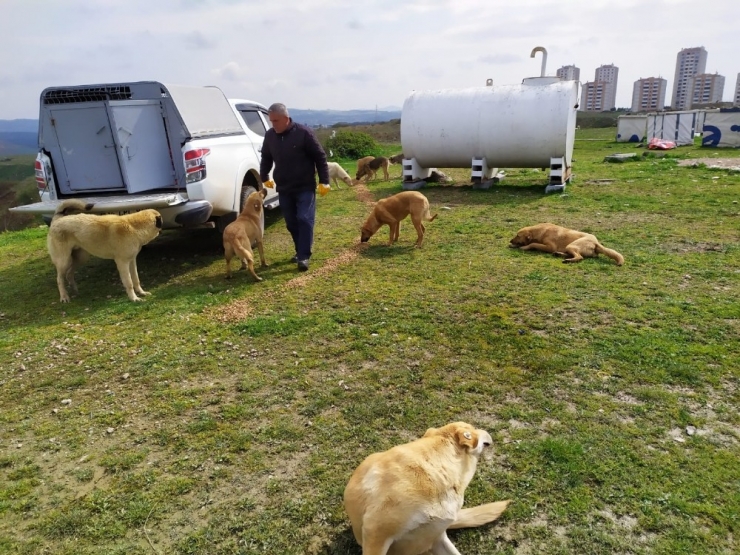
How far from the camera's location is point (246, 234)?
686 centimetres

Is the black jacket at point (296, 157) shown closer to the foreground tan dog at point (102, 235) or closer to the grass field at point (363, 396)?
the grass field at point (363, 396)

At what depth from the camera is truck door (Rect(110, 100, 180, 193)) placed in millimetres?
7133

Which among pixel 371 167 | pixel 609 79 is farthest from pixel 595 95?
pixel 371 167

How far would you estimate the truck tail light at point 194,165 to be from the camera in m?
6.77

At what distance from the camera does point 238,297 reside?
245 inches

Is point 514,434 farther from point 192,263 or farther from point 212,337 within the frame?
point 192,263

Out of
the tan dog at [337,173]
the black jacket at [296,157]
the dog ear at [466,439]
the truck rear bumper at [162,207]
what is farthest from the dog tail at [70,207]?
the tan dog at [337,173]

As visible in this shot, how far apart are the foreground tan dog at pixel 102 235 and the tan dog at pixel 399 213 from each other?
3.55 meters

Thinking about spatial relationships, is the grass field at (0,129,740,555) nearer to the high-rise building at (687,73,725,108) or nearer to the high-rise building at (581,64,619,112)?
the high-rise building at (687,73,725,108)

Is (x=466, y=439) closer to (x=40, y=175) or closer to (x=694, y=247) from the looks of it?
(x=694, y=247)

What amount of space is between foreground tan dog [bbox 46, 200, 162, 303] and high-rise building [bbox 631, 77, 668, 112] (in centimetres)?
10101

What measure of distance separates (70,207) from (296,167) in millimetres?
3161

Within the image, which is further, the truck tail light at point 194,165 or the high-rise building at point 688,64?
the high-rise building at point 688,64

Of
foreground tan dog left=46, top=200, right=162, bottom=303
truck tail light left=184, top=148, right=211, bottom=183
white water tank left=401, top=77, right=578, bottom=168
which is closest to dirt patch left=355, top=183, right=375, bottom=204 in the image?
white water tank left=401, top=77, right=578, bottom=168
